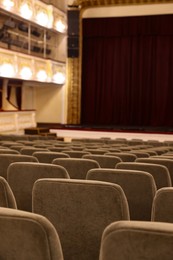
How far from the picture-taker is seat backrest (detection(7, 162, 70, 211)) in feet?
8.36

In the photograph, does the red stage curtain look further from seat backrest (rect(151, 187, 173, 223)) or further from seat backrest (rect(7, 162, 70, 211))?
seat backrest (rect(151, 187, 173, 223))

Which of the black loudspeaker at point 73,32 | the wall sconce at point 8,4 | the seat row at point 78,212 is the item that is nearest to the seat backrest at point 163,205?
the seat row at point 78,212

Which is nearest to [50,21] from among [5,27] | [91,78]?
[5,27]

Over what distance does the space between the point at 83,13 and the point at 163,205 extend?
14.8m

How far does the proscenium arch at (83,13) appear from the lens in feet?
49.6

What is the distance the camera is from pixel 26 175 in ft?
8.59

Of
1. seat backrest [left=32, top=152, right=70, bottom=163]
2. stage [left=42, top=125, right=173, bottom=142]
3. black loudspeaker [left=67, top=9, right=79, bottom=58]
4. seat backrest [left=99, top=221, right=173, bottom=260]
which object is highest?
black loudspeaker [left=67, top=9, right=79, bottom=58]

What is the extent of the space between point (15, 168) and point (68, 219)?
35.1 inches

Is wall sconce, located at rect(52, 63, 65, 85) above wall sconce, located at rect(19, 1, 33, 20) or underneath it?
underneath

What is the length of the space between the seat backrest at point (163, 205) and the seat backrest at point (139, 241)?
634mm

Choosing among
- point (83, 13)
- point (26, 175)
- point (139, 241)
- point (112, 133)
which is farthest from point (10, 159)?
point (83, 13)

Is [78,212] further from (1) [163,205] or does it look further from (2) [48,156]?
(2) [48,156]

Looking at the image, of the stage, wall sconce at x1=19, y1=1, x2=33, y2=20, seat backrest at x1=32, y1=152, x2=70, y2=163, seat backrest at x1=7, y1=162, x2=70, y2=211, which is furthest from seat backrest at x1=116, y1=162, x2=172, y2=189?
wall sconce at x1=19, y1=1, x2=33, y2=20

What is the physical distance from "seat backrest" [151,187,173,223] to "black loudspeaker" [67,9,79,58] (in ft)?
46.1
